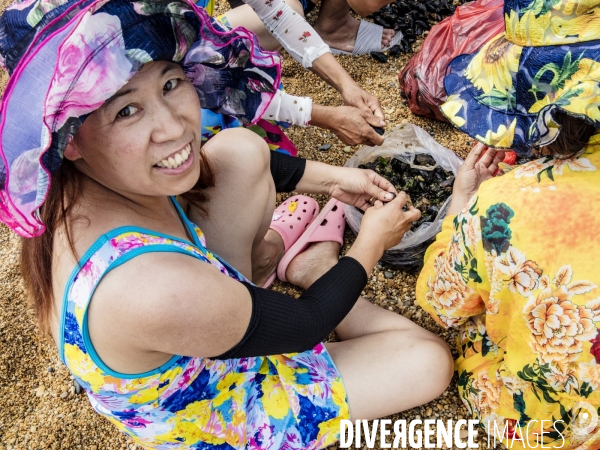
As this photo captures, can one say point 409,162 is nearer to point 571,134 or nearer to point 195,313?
point 571,134

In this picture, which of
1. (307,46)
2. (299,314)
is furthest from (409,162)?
(299,314)

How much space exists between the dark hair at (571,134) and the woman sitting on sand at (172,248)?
2.36ft

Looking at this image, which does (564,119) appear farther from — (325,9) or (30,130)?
(325,9)

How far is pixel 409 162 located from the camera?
7.68ft

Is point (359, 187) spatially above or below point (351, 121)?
below

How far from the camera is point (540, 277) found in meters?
1.16

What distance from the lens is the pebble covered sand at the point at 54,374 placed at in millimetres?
1948

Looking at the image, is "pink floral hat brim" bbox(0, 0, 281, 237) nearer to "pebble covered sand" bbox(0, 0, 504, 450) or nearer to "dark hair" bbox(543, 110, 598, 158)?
"dark hair" bbox(543, 110, 598, 158)

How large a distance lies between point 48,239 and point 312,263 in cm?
121

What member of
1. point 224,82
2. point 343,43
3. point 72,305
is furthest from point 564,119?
point 343,43

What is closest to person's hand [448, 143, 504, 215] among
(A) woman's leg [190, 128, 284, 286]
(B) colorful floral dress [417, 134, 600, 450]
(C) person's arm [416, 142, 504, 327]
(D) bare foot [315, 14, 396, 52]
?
(C) person's arm [416, 142, 504, 327]

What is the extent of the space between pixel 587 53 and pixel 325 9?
243 centimetres

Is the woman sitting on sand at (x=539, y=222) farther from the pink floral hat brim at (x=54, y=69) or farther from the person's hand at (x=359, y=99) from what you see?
the person's hand at (x=359, y=99)

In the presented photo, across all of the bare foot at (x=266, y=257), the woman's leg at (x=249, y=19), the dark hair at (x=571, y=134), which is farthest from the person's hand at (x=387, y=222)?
the woman's leg at (x=249, y=19)
